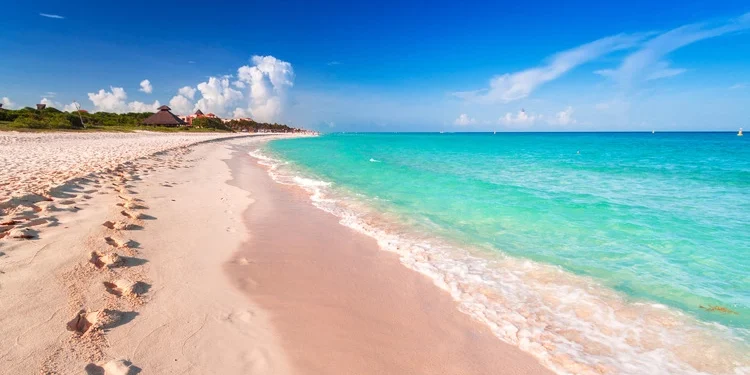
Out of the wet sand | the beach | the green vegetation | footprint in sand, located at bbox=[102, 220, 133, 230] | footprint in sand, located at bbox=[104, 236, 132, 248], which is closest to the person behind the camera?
the beach

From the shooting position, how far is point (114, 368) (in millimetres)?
2754

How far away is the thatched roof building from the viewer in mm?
65250

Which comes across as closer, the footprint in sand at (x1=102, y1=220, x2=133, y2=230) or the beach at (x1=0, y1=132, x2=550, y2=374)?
the beach at (x1=0, y1=132, x2=550, y2=374)

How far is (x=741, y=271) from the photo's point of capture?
634 centimetres

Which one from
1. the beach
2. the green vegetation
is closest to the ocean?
the beach

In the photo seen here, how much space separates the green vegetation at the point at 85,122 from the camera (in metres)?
36.3

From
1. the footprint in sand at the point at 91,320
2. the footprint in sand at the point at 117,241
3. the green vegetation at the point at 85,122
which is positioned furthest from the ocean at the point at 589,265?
the green vegetation at the point at 85,122

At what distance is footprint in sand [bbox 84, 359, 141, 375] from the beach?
1cm

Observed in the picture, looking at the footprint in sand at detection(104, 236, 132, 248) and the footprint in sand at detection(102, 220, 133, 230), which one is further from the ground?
the footprint in sand at detection(102, 220, 133, 230)

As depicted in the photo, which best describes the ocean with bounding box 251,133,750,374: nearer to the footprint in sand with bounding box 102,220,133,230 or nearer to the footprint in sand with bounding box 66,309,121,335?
the footprint in sand with bounding box 66,309,121,335

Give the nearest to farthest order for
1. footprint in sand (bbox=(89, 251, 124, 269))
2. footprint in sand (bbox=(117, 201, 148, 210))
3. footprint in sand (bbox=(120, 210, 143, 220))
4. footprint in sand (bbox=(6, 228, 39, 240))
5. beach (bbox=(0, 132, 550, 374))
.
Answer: beach (bbox=(0, 132, 550, 374)) → footprint in sand (bbox=(89, 251, 124, 269)) → footprint in sand (bbox=(6, 228, 39, 240)) → footprint in sand (bbox=(120, 210, 143, 220)) → footprint in sand (bbox=(117, 201, 148, 210))

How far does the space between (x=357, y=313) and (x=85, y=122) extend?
211 feet

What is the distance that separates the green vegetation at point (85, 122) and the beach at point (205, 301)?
40151 millimetres

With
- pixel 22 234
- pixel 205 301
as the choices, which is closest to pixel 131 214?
pixel 22 234
